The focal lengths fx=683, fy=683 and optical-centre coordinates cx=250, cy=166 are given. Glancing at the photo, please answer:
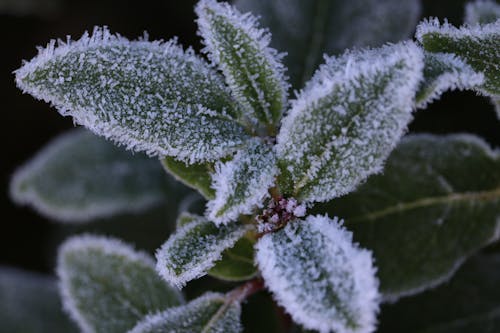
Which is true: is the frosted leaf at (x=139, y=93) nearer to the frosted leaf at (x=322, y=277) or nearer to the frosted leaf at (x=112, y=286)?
the frosted leaf at (x=322, y=277)

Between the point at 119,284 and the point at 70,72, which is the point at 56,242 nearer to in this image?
the point at 119,284

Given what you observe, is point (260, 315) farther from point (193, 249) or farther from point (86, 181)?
point (86, 181)

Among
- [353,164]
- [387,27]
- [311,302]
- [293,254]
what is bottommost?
[311,302]

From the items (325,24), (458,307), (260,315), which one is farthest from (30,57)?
(458,307)

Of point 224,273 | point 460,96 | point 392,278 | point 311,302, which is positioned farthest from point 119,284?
point 460,96

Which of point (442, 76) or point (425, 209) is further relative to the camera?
point (425, 209)

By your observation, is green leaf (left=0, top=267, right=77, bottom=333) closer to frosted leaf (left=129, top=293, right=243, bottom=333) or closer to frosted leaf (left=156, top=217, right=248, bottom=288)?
frosted leaf (left=129, top=293, right=243, bottom=333)

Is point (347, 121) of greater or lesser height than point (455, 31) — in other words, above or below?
below
